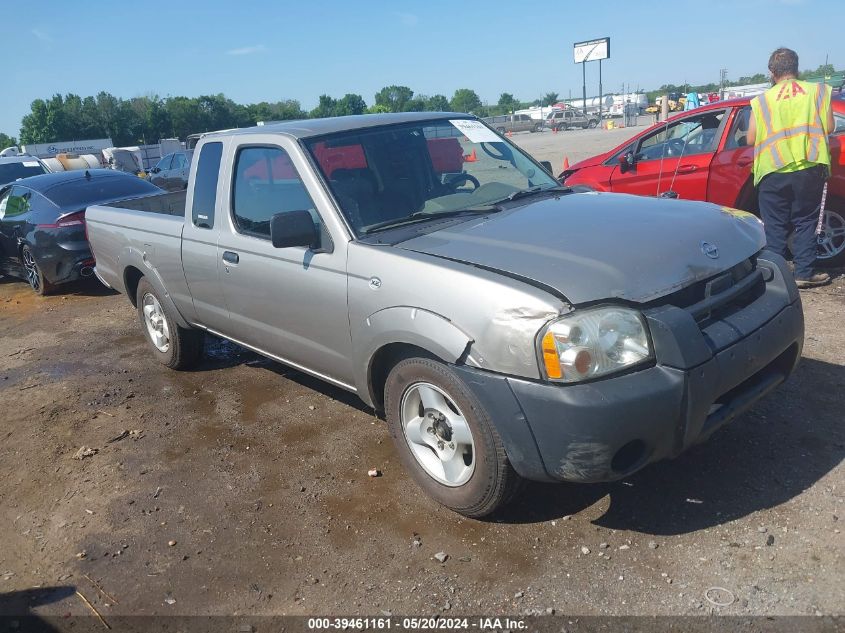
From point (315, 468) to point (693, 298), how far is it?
Answer: 7.52ft

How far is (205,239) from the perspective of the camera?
4641 mm

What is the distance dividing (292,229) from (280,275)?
50 centimetres

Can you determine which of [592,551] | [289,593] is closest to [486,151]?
[592,551]

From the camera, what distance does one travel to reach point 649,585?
2.77 meters

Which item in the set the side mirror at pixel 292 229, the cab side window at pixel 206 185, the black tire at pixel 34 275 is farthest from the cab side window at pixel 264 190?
the black tire at pixel 34 275

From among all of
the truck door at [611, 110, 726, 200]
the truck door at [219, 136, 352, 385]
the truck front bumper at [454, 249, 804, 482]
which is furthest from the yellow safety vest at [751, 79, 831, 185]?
the truck door at [219, 136, 352, 385]

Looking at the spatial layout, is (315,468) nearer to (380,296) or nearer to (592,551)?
(380,296)

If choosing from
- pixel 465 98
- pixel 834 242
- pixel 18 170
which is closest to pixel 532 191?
pixel 834 242

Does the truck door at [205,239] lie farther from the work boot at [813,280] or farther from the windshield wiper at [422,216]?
the work boot at [813,280]

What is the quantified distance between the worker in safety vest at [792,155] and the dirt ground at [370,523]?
146 centimetres

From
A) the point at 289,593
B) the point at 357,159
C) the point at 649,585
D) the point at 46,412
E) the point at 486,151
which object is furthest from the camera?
the point at 46,412

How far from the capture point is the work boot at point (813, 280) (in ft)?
20.7

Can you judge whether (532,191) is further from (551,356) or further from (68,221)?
(68,221)

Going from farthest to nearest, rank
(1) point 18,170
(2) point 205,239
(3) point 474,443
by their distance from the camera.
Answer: (1) point 18,170 < (2) point 205,239 < (3) point 474,443
